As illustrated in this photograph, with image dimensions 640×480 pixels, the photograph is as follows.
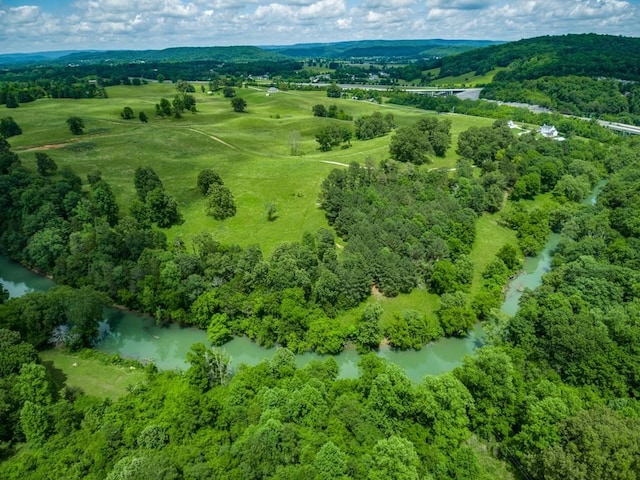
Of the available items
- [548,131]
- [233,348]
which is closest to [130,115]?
[233,348]

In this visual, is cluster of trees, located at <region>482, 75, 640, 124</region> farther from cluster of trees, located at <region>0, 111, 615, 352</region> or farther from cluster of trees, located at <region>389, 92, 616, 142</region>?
cluster of trees, located at <region>0, 111, 615, 352</region>

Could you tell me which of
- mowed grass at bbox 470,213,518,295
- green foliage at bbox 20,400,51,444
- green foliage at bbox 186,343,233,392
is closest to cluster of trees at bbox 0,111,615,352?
mowed grass at bbox 470,213,518,295

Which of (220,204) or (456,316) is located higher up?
(220,204)

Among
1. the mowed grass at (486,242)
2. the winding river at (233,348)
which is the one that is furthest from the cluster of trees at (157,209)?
the mowed grass at (486,242)

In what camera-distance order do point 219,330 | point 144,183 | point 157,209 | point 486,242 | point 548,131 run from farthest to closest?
point 548,131
point 144,183
point 157,209
point 486,242
point 219,330

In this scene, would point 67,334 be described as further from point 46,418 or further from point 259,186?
point 259,186

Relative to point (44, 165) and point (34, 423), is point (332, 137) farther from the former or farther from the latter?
point (34, 423)

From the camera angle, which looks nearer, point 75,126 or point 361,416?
point 361,416
